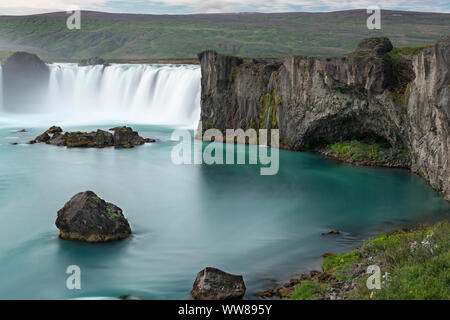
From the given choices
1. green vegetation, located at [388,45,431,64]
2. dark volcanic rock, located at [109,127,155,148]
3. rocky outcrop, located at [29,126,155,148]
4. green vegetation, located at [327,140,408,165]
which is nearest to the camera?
green vegetation, located at [388,45,431,64]

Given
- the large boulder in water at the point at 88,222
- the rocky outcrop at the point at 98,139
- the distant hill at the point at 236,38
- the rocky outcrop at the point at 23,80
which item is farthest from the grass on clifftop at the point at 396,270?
the distant hill at the point at 236,38

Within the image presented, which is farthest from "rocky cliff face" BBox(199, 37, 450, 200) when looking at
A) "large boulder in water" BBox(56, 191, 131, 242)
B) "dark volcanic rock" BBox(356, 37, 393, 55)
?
"large boulder in water" BBox(56, 191, 131, 242)

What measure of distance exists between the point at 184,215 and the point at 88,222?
20.9 feet

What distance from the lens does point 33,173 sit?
35.8 metres

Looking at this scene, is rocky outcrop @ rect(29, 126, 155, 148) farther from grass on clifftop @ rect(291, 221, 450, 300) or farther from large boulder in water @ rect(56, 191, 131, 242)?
grass on clifftop @ rect(291, 221, 450, 300)

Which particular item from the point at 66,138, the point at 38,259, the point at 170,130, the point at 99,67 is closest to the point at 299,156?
the point at 170,130

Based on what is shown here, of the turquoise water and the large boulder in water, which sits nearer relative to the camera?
the turquoise water

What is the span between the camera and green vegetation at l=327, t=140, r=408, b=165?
35875 millimetres

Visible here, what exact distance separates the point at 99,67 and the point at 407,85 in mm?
53232

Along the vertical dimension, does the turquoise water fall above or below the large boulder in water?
below

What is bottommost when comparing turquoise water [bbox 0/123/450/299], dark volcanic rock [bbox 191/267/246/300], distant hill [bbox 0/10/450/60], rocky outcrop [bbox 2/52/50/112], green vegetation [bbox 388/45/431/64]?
turquoise water [bbox 0/123/450/299]

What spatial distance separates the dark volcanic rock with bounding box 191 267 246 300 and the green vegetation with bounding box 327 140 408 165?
2258 cm

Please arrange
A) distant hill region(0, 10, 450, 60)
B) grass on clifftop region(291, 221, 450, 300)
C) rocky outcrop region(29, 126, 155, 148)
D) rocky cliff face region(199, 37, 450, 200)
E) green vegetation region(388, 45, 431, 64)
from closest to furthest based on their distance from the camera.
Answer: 1. grass on clifftop region(291, 221, 450, 300)
2. rocky cliff face region(199, 37, 450, 200)
3. green vegetation region(388, 45, 431, 64)
4. rocky outcrop region(29, 126, 155, 148)
5. distant hill region(0, 10, 450, 60)
